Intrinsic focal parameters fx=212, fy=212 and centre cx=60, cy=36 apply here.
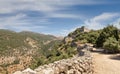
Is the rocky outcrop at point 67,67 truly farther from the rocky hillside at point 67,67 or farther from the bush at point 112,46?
the bush at point 112,46

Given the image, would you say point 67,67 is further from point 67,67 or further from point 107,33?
point 107,33

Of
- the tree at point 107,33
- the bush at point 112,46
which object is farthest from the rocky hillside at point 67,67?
the tree at point 107,33

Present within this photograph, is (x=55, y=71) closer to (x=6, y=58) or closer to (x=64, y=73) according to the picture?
(x=64, y=73)

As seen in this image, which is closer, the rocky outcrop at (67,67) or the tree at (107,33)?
the rocky outcrop at (67,67)

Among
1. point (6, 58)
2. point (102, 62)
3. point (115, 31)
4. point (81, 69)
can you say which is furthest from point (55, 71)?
point (6, 58)

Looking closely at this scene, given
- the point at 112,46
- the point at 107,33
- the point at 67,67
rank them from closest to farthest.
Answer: the point at 67,67
the point at 112,46
the point at 107,33

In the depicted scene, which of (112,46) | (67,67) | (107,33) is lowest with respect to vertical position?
(112,46)

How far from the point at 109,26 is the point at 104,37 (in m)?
2.55

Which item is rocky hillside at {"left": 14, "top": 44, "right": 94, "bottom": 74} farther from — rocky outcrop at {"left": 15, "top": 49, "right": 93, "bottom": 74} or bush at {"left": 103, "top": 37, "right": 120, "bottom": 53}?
bush at {"left": 103, "top": 37, "right": 120, "bottom": 53}

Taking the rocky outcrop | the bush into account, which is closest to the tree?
the bush

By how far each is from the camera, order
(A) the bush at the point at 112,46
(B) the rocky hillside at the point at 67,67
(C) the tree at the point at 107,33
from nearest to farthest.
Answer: (B) the rocky hillside at the point at 67,67, (A) the bush at the point at 112,46, (C) the tree at the point at 107,33

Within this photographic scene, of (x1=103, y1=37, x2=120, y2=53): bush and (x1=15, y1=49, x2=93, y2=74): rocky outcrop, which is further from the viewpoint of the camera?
(x1=103, y1=37, x2=120, y2=53): bush

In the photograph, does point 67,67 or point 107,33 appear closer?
point 67,67

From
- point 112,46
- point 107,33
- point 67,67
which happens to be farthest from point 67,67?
point 107,33
